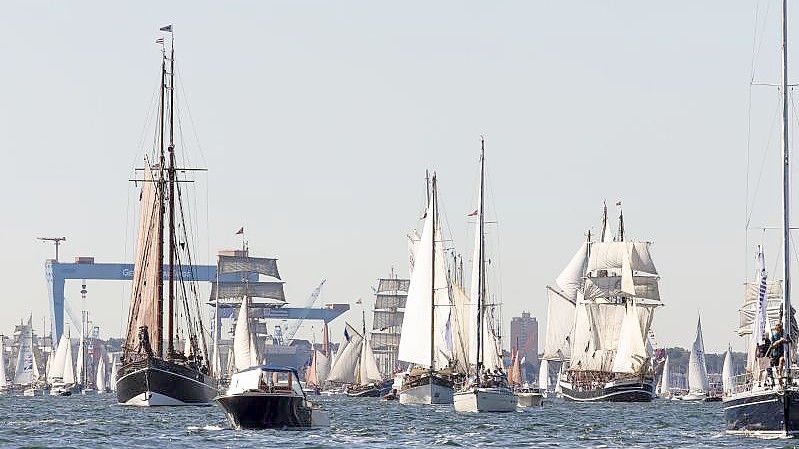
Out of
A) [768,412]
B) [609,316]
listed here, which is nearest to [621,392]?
[609,316]

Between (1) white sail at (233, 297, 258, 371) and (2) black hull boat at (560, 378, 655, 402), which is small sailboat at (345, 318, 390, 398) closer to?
(2) black hull boat at (560, 378, 655, 402)

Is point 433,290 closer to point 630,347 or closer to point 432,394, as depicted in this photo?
point 432,394

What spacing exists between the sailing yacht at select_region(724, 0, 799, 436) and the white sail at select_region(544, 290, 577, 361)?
375 feet

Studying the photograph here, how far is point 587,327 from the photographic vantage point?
564ft

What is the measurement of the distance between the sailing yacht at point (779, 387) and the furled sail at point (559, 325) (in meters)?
114

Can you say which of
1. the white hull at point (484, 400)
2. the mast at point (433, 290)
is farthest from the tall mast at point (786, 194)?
the mast at point (433, 290)

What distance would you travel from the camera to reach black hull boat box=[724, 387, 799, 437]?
180 ft

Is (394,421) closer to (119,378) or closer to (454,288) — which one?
(119,378)

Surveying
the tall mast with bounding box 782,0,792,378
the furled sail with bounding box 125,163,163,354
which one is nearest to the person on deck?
the tall mast with bounding box 782,0,792,378

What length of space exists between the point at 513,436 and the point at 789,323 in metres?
16.4

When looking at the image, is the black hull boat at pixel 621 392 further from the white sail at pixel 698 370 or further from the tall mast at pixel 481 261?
the tall mast at pixel 481 261

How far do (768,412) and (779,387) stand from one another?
3.11 feet

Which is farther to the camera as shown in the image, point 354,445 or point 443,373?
point 443,373

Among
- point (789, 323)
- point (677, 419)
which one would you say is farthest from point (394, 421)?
point (789, 323)
